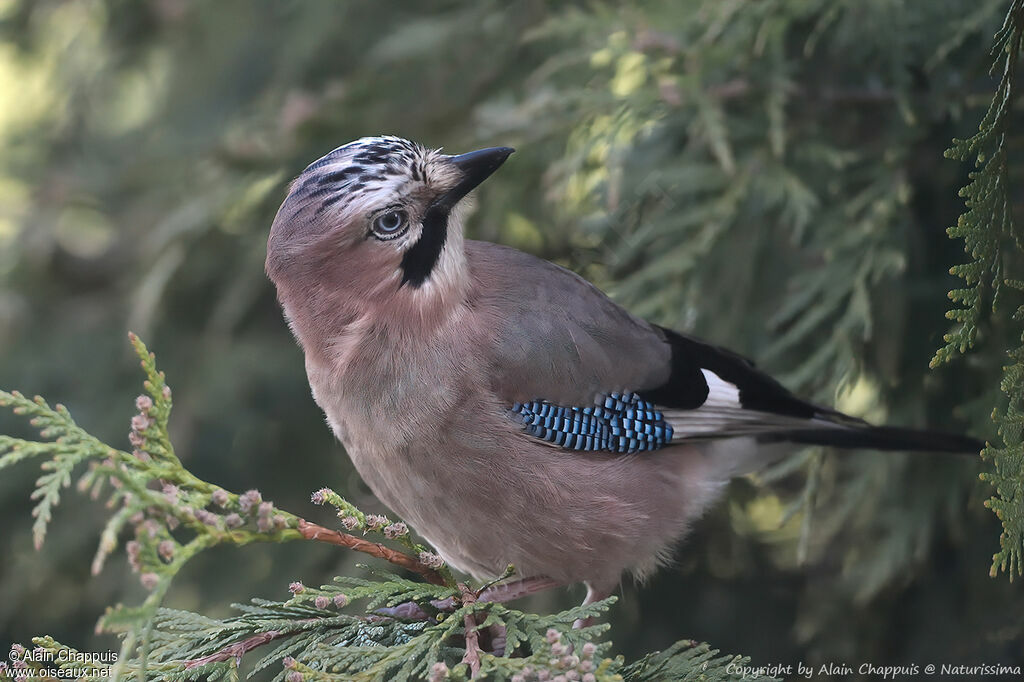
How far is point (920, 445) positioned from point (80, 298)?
3.49 metres

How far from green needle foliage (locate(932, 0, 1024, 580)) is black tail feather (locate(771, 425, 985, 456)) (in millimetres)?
808

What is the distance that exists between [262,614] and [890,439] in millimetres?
1572

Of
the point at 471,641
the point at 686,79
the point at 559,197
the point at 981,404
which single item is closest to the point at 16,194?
the point at 559,197

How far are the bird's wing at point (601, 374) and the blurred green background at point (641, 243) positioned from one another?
0.16 m

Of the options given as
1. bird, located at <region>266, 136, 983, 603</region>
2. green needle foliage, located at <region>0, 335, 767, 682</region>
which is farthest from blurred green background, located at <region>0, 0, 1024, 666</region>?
green needle foliage, located at <region>0, 335, 767, 682</region>

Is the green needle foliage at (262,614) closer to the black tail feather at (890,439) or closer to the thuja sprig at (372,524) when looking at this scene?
the thuja sprig at (372,524)

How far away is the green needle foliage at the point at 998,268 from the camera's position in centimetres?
150

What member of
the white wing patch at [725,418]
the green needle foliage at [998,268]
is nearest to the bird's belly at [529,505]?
the white wing patch at [725,418]

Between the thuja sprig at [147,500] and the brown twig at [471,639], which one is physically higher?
the thuja sprig at [147,500]

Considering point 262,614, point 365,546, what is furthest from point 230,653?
point 365,546

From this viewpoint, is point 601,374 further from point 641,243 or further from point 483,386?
point 641,243

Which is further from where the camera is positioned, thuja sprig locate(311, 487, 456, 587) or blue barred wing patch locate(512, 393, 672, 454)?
blue barred wing patch locate(512, 393, 672, 454)

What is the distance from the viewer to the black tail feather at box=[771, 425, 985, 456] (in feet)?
7.93

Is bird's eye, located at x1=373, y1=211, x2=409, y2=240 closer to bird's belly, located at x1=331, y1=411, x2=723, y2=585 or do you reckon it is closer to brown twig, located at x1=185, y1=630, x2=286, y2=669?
bird's belly, located at x1=331, y1=411, x2=723, y2=585
